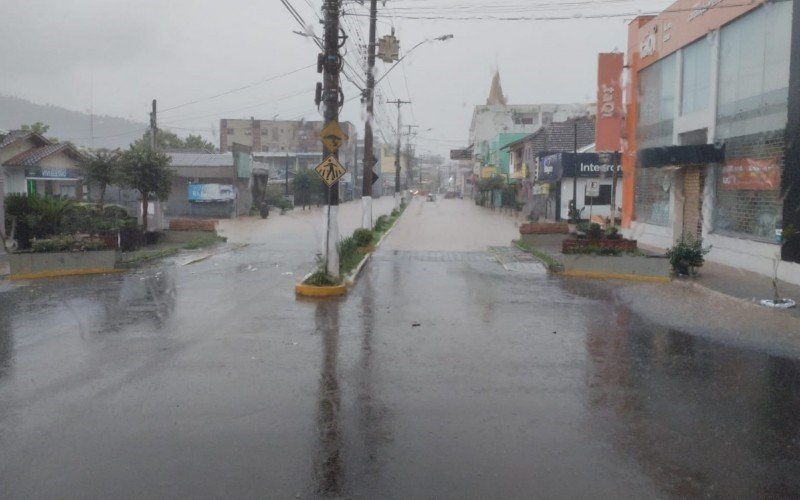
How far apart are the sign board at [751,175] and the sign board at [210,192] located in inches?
1384

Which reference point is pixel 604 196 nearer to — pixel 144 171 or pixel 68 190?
pixel 144 171

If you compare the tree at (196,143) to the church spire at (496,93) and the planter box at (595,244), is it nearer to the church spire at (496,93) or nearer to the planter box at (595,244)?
the church spire at (496,93)

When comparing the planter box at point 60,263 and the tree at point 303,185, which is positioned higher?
the tree at point 303,185

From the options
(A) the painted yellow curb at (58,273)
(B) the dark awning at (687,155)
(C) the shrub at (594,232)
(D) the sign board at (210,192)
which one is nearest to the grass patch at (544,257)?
(C) the shrub at (594,232)

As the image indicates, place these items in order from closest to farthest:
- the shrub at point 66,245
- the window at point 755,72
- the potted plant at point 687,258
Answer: the window at point 755,72 < the potted plant at point 687,258 < the shrub at point 66,245

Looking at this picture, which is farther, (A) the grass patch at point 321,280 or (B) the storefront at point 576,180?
(B) the storefront at point 576,180

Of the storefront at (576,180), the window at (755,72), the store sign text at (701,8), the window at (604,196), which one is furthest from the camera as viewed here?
the window at (604,196)

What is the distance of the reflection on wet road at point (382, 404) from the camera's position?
4949mm

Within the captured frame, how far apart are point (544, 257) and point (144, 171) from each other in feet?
46.5

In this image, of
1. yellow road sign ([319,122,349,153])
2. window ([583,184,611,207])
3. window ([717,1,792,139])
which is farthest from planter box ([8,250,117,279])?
window ([583,184,611,207])

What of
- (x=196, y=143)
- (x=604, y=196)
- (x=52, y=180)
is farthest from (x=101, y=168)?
(x=196, y=143)

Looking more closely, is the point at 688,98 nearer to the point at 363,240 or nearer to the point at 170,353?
the point at 363,240

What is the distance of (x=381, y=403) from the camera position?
261 inches

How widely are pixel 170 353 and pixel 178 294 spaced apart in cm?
498
